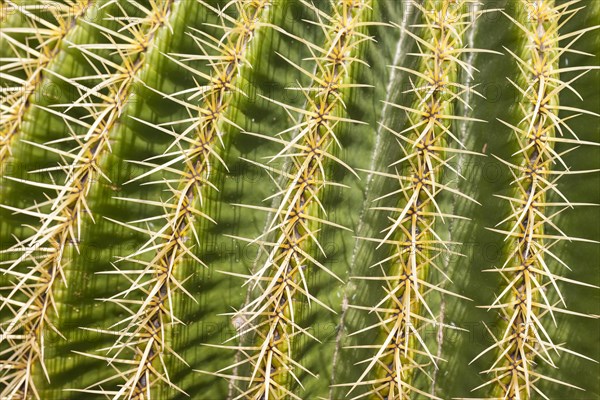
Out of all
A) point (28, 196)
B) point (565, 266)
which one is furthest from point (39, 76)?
point (565, 266)

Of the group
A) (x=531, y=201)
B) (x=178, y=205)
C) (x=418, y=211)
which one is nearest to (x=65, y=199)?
(x=178, y=205)

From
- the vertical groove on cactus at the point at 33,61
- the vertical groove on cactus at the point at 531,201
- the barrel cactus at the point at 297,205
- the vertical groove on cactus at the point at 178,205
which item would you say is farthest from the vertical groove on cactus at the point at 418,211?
the vertical groove on cactus at the point at 33,61

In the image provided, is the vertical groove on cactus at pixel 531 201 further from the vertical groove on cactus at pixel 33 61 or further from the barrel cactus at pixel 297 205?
the vertical groove on cactus at pixel 33 61

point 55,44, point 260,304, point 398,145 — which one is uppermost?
point 55,44

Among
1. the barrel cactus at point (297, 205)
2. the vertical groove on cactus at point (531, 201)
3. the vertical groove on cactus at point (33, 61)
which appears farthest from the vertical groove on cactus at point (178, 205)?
the vertical groove on cactus at point (531, 201)

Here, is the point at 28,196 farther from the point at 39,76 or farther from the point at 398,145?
the point at 398,145

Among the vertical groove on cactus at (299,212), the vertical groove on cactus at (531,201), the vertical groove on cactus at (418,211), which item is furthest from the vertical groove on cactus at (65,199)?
the vertical groove on cactus at (531,201)

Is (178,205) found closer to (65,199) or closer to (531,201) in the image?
(65,199)
